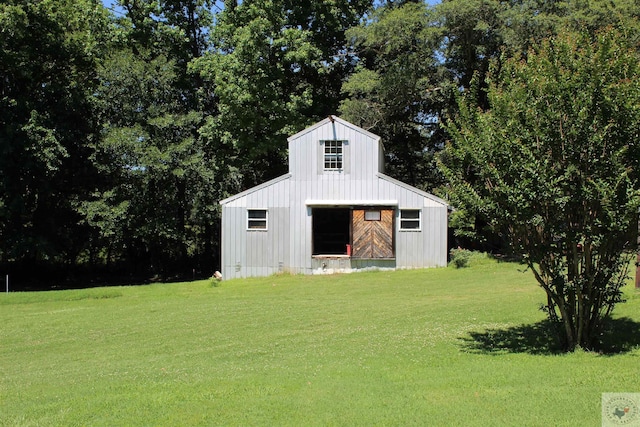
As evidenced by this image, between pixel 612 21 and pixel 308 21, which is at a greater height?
pixel 308 21

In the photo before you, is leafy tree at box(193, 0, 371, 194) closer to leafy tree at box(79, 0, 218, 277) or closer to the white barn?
leafy tree at box(79, 0, 218, 277)

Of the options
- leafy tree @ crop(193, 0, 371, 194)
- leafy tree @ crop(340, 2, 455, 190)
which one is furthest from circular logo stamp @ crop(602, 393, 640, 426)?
leafy tree @ crop(193, 0, 371, 194)

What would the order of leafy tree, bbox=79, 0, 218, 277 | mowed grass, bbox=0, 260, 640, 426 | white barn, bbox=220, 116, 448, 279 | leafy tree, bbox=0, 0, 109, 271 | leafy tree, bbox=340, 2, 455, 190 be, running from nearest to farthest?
1. mowed grass, bbox=0, 260, 640, 426
2. white barn, bbox=220, 116, 448, 279
3. leafy tree, bbox=0, 0, 109, 271
4. leafy tree, bbox=340, 2, 455, 190
5. leafy tree, bbox=79, 0, 218, 277

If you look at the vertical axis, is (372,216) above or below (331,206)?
below

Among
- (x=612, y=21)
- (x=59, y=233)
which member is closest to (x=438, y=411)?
(x=612, y=21)

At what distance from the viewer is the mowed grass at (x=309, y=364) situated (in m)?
5.97

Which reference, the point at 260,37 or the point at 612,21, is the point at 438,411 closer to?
the point at 612,21

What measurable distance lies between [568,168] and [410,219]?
16.0m

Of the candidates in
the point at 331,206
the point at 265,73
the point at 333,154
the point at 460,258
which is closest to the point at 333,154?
the point at 333,154

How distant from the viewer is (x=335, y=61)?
3319 cm

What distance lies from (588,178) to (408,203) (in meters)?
16.1

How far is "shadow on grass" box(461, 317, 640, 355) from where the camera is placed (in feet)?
29.0

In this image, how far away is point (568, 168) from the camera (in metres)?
7.77

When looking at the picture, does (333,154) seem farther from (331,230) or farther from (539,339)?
(539,339)
